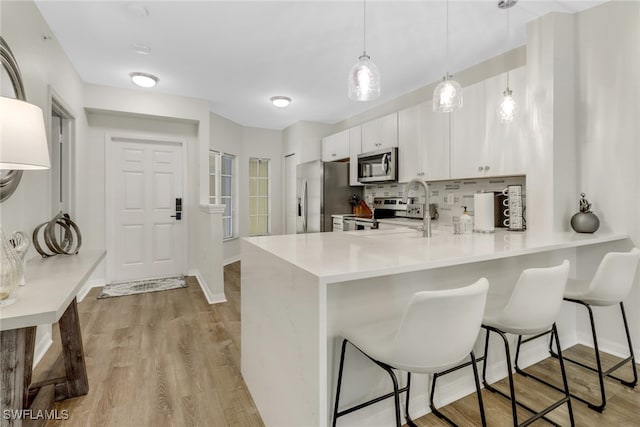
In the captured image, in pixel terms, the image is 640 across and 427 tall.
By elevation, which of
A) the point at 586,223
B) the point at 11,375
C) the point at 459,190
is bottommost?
the point at 11,375

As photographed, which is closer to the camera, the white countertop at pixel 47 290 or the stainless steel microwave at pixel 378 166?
the white countertop at pixel 47 290

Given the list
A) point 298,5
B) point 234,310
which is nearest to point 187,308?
point 234,310

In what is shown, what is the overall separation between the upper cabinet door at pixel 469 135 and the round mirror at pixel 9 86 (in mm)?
3366

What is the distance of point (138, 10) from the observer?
7.70 feet

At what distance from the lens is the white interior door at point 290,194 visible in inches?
224

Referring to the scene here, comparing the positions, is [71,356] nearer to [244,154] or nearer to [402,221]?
[402,221]

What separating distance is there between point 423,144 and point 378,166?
2.47 ft

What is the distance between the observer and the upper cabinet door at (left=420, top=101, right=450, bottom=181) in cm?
326

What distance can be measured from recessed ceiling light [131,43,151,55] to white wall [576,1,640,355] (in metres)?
3.57

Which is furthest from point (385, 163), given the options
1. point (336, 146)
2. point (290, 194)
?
point (290, 194)

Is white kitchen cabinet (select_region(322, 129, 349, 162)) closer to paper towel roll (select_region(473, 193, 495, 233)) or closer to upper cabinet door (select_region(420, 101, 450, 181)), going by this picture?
upper cabinet door (select_region(420, 101, 450, 181))

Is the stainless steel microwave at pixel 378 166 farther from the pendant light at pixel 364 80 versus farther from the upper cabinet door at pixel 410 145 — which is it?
the pendant light at pixel 364 80

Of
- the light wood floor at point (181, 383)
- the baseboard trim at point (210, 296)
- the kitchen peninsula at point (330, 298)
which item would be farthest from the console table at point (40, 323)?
the baseboard trim at point (210, 296)

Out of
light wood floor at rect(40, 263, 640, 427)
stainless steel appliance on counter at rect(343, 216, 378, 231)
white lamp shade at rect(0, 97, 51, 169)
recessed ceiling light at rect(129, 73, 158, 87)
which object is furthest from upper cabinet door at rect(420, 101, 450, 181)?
white lamp shade at rect(0, 97, 51, 169)
